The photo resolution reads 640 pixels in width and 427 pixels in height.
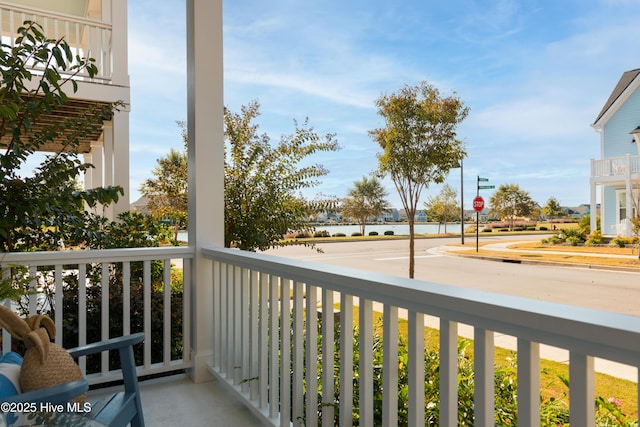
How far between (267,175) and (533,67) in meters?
2.72

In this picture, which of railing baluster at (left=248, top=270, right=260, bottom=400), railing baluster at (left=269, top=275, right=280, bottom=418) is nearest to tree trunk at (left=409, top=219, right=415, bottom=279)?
railing baluster at (left=248, top=270, right=260, bottom=400)

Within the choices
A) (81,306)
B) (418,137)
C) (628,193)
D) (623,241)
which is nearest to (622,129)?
(628,193)

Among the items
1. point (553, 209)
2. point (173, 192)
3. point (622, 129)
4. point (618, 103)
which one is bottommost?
point (553, 209)

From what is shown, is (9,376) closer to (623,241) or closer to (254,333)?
(254,333)

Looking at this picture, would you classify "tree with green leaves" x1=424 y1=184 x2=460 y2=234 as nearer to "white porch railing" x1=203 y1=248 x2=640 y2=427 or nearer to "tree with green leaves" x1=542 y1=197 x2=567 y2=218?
"tree with green leaves" x1=542 y1=197 x2=567 y2=218

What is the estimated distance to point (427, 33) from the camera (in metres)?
5.32

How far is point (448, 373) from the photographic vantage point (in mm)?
1033

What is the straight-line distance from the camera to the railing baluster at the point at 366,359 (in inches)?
51.1

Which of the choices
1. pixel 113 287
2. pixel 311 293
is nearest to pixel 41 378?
pixel 311 293

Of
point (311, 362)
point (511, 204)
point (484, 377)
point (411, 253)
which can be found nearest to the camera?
point (484, 377)

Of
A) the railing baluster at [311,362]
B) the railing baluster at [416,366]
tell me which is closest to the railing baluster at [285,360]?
the railing baluster at [311,362]

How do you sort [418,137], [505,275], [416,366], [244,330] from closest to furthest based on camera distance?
1. [416,366]
2. [244,330]
3. [505,275]
4. [418,137]

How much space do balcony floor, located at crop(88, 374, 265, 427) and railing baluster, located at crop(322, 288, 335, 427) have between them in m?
0.69

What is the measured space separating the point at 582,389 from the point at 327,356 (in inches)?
32.9
